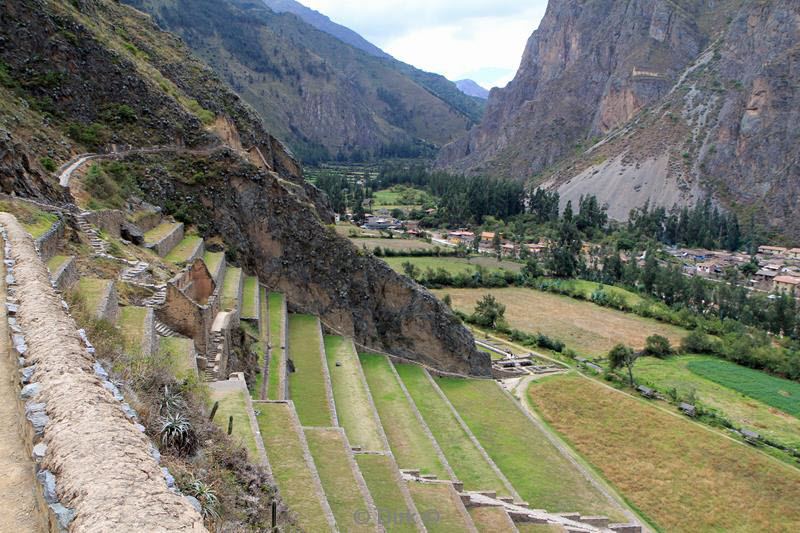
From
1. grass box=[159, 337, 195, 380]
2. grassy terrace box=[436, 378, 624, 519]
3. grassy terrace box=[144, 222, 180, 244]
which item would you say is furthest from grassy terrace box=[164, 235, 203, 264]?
grassy terrace box=[436, 378, 624, 519]

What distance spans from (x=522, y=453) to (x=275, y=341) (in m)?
13.5

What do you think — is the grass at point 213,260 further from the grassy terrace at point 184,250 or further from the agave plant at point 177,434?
the agave plant at point 177,434

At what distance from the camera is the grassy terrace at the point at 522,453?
85.9 feet

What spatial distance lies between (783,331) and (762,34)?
11014 cm

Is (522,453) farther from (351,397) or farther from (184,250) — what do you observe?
(184,250)

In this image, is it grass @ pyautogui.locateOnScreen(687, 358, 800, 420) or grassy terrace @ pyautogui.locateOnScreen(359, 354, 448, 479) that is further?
grass @ pyautogui.locateOnScreen(687, 358, 800, 420)

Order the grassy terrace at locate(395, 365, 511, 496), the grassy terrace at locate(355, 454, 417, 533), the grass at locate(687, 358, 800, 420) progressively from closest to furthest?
the grassy terrace at locate(355, 454, 417, 533) → the grassy terrace at locate(395, 365, 511, 496) → the grass at locate(687, 358, 800, 420)

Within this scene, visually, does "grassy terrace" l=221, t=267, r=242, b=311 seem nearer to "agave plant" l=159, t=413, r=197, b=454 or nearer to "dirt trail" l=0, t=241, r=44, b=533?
"agave plant" l=159, t=413, r=197, b=454

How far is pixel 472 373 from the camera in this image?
3853 cm

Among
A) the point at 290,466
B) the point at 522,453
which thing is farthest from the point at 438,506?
the point at 522,453

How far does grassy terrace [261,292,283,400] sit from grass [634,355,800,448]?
3128cm

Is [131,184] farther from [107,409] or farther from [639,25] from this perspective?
[639,25]

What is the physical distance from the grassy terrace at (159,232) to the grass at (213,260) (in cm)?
224

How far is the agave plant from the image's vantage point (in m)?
9.80
